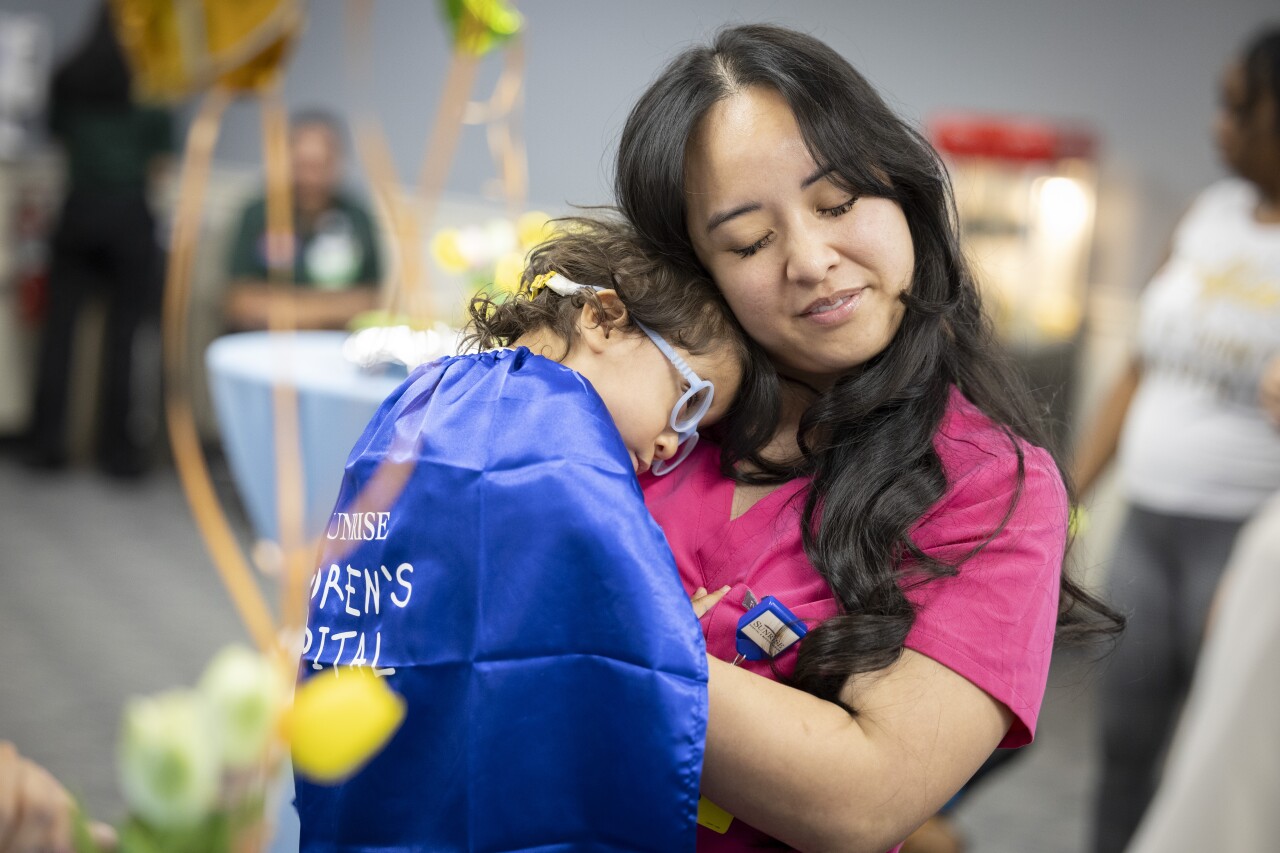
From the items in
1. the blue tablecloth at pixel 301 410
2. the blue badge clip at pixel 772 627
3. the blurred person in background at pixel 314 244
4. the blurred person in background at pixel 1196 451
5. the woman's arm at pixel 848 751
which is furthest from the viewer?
the blurred person in background at pixel 314 244

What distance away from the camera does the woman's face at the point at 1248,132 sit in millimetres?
2029

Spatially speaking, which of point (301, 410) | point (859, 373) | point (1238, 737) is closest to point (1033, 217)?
point (301, 410)

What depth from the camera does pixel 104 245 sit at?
470 cm

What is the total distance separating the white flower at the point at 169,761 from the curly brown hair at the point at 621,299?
2.22 ft

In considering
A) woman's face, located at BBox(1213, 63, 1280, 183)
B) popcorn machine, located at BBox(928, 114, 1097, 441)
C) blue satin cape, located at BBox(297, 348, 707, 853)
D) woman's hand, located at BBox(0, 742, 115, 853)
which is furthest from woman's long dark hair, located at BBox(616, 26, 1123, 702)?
popcorn machine, located at BBox(928, 114, 1097, 441)

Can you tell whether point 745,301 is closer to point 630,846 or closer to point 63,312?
point 630,846

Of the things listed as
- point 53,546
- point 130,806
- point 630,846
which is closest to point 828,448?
point 630,846

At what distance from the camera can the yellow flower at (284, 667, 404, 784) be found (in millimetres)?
380

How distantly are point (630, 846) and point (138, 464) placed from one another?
4456 mm

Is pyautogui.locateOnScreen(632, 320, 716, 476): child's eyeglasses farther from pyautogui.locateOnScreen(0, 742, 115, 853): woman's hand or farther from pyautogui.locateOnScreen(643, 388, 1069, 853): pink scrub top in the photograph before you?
pyautogui.locateOnScreen(0, 742, 115, 853): woman's hand

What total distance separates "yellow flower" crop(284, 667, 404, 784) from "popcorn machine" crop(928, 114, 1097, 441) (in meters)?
3.35

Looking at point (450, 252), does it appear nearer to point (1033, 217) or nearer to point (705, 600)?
point (705, 600)

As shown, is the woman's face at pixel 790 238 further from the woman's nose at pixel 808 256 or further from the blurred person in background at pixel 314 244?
the blurred person in background at pixel 314 244

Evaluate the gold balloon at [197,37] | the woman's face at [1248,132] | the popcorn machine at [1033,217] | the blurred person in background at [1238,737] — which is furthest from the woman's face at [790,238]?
the popcorn machine at [1033,217]
